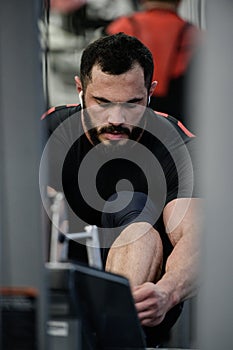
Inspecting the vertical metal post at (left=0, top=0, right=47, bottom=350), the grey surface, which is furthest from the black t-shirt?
the vertical metal post at (left=0, top=0, right=47, bottom=350)

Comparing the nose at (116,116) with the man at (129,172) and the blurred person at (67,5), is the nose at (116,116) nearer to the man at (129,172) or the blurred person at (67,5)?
the man at (129,172)

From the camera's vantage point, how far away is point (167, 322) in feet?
8.29

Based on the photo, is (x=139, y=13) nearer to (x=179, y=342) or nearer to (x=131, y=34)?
(x=131, y=34)

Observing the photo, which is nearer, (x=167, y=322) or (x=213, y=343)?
(x=213, y=343)

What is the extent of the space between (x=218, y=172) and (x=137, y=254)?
0.39 metres

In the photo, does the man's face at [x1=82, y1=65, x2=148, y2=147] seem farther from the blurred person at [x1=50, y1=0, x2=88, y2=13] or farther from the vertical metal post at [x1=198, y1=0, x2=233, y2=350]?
the vertical metal post at [x1=198, y1=0, x2=233, y2=350]

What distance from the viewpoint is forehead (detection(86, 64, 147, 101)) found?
2557 mm

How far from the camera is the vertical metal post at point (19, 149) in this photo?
6.93 feet

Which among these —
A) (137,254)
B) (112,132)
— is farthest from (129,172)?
(137,254)

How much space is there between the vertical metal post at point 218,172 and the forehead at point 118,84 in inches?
12.5


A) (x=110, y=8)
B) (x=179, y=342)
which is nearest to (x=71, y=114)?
(x=110, y=8)

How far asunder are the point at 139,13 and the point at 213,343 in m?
0.98

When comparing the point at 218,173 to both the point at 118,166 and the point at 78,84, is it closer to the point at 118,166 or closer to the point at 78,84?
the point at 118,166

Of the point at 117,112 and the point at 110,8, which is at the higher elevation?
the point at 110,8
